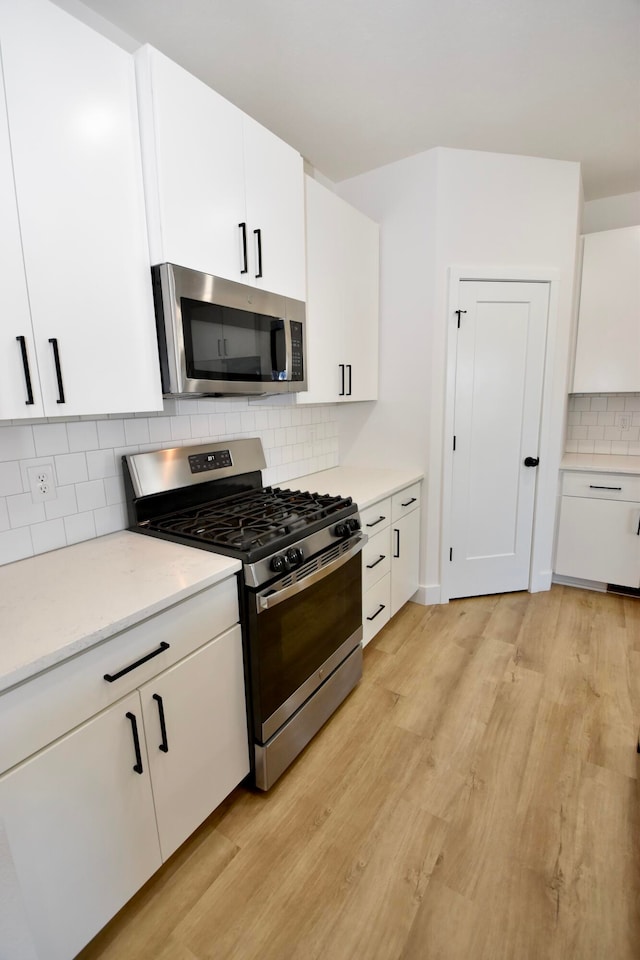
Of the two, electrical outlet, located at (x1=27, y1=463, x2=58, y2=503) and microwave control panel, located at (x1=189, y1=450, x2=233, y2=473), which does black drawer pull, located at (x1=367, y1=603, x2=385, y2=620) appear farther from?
electrical outlet, located at (x1=27, y1=463, x2=58, y2=503)

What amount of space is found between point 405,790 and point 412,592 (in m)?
1.35

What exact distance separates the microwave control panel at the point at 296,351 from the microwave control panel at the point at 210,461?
1.57 feet

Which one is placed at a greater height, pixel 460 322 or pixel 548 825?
pixel 460 322

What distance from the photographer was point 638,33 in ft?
5.56

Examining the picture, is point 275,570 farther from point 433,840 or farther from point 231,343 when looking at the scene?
point 433,840

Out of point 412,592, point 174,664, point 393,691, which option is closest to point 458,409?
point 412,592

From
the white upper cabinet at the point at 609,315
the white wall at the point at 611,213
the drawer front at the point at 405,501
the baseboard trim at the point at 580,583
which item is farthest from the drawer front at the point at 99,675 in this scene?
the white wall at the point at 611,213

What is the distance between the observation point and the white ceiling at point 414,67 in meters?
1.56

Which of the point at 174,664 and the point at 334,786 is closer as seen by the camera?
the point at 174,664

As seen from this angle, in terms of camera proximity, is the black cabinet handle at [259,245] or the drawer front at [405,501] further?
the drawer front at [405,501]

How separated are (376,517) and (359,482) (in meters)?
0.34

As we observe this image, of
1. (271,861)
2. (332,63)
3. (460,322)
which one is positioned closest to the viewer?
(271,861)

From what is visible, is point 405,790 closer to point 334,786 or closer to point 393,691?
point 334,786

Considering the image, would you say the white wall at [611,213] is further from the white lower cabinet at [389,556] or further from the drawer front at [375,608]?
the drawer front at [375,608]
